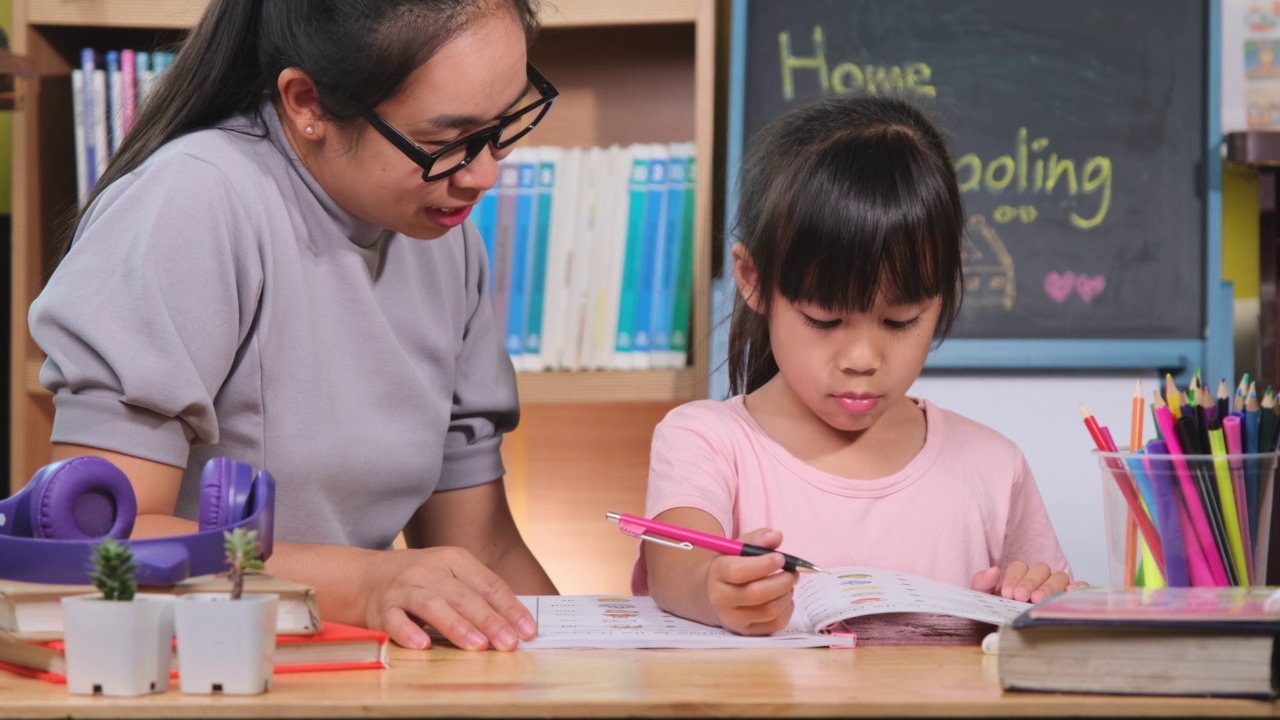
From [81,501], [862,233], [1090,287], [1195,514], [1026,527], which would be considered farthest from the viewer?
[1090,287]

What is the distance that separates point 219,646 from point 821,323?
0.63 metres

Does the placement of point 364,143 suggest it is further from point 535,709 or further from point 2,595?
point 535,709

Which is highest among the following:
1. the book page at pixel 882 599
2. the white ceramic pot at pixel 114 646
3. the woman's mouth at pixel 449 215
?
the woman's mouth at pixel 449 215

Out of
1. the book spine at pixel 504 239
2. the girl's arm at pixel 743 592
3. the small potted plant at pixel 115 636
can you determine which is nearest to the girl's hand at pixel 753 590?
the girl's arm at pixel 743 592

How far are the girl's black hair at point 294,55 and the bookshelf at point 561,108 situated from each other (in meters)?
0.64

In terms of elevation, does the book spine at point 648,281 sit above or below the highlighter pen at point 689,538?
above

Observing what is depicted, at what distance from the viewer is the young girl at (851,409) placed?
1.10m

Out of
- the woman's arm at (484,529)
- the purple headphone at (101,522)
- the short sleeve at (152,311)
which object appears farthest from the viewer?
the woman's arm at (484,529)

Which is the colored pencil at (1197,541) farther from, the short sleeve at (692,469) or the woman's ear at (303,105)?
the woman's ear at (303,105)

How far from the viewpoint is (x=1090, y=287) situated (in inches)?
74.3

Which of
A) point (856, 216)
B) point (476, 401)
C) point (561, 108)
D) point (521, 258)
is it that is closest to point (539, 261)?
point (521, 258)

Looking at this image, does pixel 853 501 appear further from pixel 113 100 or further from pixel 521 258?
pixel 113 100

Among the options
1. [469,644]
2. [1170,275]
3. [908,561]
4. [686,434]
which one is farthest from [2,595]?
[1170,275]

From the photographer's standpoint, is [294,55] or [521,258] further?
[521,258]
